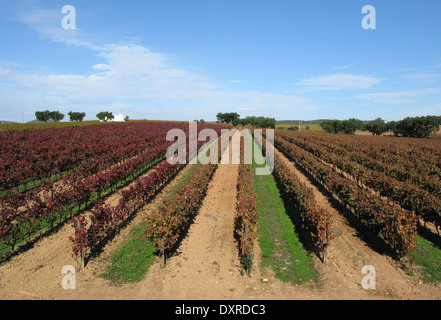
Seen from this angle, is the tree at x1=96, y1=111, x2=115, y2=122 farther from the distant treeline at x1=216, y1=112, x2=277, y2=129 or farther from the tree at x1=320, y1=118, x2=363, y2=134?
the tree at x1=320, y1=118, x2=363, y2=134

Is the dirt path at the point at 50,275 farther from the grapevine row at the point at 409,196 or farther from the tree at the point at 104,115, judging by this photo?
the tree at the point at 104,115

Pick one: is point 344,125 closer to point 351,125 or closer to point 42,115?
point 351,125

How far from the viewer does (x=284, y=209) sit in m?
13.5

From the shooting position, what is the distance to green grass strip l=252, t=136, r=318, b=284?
25.6 feet

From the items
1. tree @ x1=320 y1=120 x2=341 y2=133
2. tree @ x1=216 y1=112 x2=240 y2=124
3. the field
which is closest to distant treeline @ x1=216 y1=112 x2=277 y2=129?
tree @ x1=216 y1=112 x2=240 y2=124

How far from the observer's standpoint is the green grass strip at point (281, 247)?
308 inches

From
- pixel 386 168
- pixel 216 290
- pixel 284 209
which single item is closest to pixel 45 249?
pixel 216 290

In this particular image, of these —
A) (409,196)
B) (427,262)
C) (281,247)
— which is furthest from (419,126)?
(281,247)

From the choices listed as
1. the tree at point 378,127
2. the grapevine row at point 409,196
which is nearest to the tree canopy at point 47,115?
the grapevine row at point 409,196

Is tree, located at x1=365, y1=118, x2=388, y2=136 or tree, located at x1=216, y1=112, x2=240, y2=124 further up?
tree, located at x1=216, y1=112, x2=240, y2=124

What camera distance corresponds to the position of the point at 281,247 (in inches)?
374
